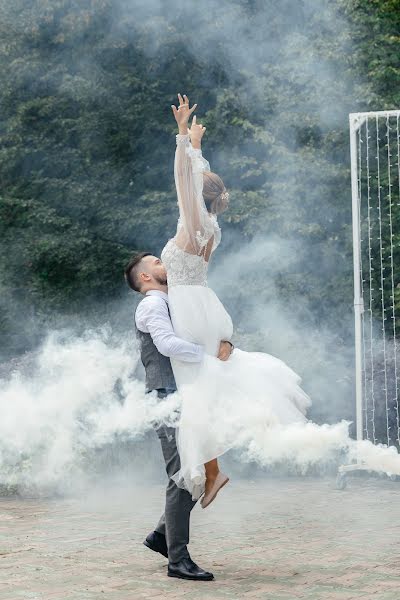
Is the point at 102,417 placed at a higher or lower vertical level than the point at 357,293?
lower

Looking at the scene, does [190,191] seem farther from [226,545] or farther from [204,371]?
[226,545]

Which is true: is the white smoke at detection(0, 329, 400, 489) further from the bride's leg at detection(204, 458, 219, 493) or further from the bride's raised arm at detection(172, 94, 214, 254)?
the bride's raised arm at detection(172, 94, 214, 254)

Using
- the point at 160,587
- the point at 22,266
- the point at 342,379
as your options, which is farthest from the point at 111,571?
the point at 22,266

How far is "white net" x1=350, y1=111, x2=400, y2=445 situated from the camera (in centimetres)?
748

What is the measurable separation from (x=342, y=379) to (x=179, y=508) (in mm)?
4680

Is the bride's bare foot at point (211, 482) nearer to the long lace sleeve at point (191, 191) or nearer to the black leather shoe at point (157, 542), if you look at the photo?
the black leather shoe at point (157, 542)

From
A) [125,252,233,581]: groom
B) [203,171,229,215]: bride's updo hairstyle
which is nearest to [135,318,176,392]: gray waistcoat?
[125,252,233,581]: groom

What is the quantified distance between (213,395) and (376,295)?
570cm

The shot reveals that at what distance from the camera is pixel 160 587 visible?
421 cm

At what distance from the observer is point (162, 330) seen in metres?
4.34

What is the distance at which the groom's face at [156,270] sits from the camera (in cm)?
460

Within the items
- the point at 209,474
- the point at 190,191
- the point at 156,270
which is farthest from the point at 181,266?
the point at 209,474

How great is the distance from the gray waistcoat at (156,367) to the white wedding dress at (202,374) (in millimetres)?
43

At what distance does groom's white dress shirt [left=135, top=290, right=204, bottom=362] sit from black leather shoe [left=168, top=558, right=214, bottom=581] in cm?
87
